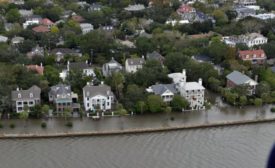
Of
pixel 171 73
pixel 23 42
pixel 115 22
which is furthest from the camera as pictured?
pixel 115 22

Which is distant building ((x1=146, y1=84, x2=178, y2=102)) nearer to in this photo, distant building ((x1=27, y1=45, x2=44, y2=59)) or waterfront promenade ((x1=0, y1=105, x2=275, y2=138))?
waterfront promenade ((x1=0, y1=105, x2=275, y2=138))

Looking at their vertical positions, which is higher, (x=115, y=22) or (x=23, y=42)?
(x=115, y=22)

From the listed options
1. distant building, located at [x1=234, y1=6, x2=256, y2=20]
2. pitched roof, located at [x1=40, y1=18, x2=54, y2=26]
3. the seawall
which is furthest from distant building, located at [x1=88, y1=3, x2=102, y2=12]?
the seawall

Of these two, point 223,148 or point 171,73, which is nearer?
point 223,148

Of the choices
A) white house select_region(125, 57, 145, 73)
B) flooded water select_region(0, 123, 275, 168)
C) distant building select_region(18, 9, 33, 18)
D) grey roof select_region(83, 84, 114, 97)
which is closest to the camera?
flooded water select_region(0, 123, 275, 168)

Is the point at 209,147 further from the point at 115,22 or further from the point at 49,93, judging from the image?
the point at 115,22

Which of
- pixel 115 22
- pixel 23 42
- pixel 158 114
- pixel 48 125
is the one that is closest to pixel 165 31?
pixel 115 22

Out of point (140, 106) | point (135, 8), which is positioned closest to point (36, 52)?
point (140, 106)
